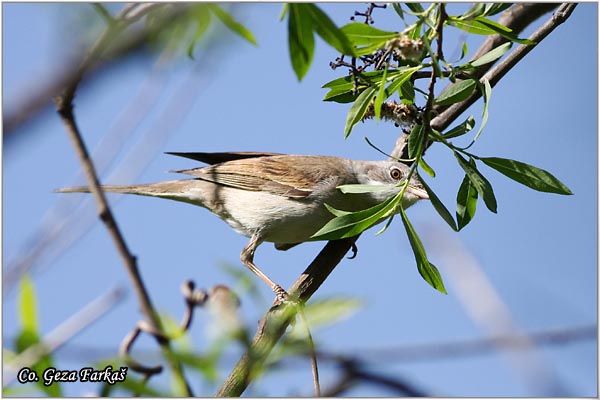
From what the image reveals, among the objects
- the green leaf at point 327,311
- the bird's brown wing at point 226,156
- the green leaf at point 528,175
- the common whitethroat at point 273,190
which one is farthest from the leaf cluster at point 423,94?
the bird's brown wing at point 226,156

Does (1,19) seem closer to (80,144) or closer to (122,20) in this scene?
(122,20)

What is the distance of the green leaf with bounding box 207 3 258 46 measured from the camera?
2291 mm

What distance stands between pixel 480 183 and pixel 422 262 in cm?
47

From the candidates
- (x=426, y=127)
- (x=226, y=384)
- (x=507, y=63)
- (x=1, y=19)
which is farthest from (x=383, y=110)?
(x=1, y=19)

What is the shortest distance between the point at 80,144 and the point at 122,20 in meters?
0.44

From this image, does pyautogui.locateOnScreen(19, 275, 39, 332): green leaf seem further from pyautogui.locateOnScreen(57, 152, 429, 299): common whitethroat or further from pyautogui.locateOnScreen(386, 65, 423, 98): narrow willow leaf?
pyautogui.locateOnScreen(57, 152, 429, 299): common whitethroat

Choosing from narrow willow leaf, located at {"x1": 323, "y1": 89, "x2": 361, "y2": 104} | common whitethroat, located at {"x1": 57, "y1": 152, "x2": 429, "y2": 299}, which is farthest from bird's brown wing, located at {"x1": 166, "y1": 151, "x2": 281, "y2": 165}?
narrow willow leaf, located at {"x1": 323, "y1": 89, "x2": 361, "y2": 104}

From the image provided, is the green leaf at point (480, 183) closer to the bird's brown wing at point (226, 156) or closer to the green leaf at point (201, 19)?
the green leaf at point (201, 19)

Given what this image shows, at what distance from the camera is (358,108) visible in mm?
3027

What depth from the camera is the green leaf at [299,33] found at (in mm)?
2199

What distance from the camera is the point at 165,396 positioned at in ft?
6.82

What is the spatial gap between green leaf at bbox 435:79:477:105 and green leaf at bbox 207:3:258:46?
1.27m

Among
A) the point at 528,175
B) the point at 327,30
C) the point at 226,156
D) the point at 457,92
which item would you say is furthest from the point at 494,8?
the point at 226,156

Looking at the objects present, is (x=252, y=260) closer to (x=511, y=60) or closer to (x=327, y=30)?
(x=511, y=60)
